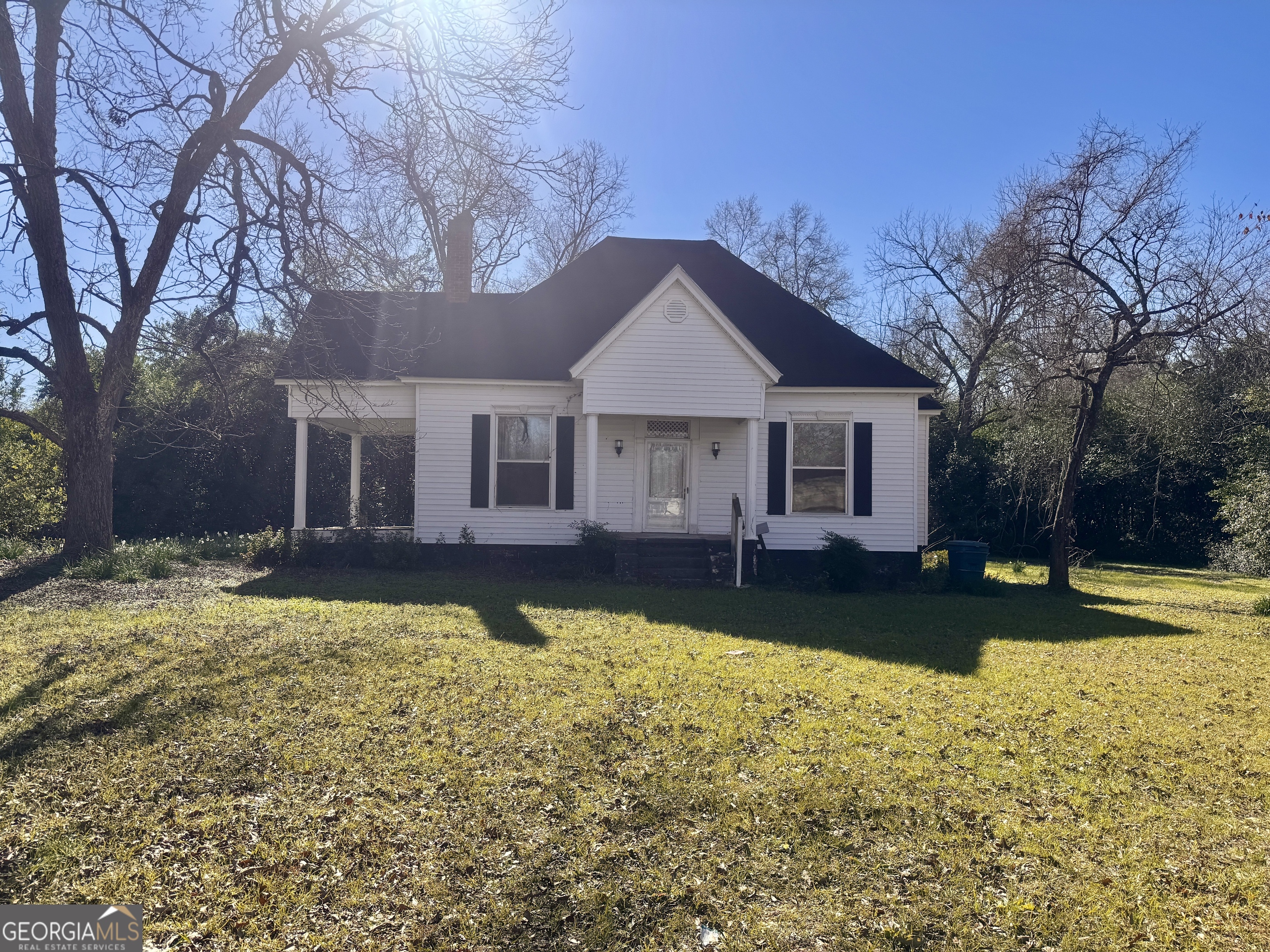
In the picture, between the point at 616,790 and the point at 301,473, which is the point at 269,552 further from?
the point at 616,790

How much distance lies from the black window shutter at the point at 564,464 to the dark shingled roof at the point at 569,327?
3.24ft

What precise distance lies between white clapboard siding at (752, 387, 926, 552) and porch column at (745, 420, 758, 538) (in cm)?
68

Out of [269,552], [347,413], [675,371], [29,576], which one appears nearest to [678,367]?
[675,371]

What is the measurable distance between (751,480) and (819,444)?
1902mm

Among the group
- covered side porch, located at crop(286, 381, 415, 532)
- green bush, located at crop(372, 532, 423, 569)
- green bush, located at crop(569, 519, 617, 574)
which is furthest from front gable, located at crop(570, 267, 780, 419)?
green bush, located at crop(372, 532, 423, 569)

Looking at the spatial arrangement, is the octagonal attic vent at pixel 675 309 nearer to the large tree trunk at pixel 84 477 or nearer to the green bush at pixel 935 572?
the green bush at pixel 935 572

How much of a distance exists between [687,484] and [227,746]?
11.4 meters

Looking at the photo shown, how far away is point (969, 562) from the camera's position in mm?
14828

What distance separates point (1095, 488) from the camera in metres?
23.1

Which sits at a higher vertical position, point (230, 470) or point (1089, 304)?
point (1089, 304)

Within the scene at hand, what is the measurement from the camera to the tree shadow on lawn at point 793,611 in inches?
371

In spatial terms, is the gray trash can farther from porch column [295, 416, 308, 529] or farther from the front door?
porch column [295, 416, 308, 529]

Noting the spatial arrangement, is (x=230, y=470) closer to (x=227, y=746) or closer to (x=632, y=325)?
(x=632, y=325)

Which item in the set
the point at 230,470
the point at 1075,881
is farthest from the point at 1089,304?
the point at 230,470
